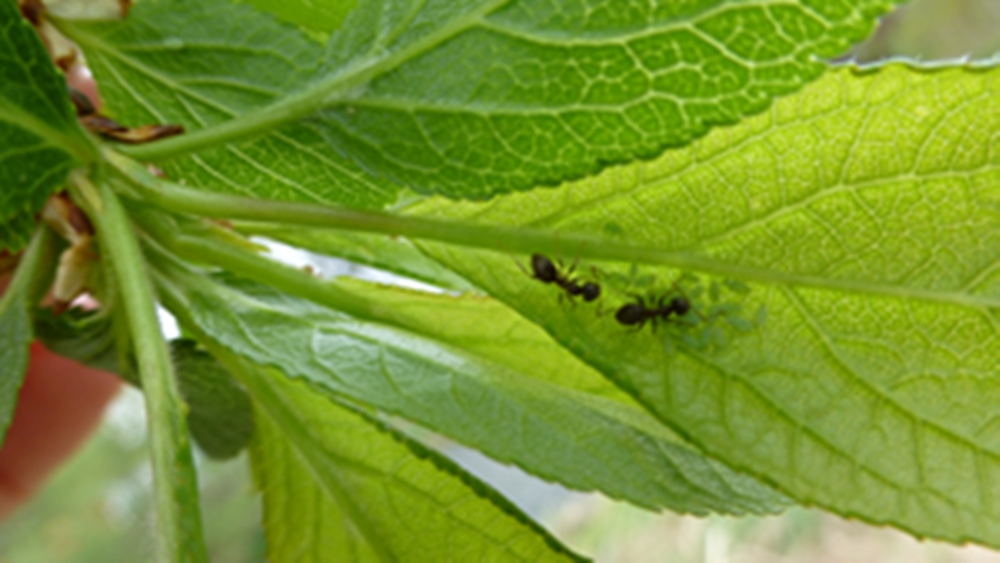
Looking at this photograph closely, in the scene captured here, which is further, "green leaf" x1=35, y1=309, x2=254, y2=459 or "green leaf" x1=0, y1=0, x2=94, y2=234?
"green leaf" x1=35, y1=309, x2=254, y2=459

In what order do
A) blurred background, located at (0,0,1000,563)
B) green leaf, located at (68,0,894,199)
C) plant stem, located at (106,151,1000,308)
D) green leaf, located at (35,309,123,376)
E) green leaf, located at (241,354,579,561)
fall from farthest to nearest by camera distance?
blurred background, located at (0,0,1000,563) → green leaf, located at (35,309,123,376) → green leaf, located at (241,354,579,561) → plant stem, located at (106,151,1000,308) → green leaf, located at (68,0,894,199)

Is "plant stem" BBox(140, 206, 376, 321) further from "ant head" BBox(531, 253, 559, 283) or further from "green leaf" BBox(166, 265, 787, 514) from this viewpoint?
"ant head" BBox(531, 253, 559, 283)

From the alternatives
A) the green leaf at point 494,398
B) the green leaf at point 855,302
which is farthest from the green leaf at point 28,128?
the green leaf at point 855,302

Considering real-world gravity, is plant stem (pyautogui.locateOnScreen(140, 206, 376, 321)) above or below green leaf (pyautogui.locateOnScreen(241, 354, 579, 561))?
above

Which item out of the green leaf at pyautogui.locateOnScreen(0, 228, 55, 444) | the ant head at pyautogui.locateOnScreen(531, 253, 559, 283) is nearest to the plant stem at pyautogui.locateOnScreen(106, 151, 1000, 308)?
the ant head at pyautogui.locateOnScreen(531, 253, 559, 283)

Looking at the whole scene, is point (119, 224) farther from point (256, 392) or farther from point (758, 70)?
point (758, 70)
